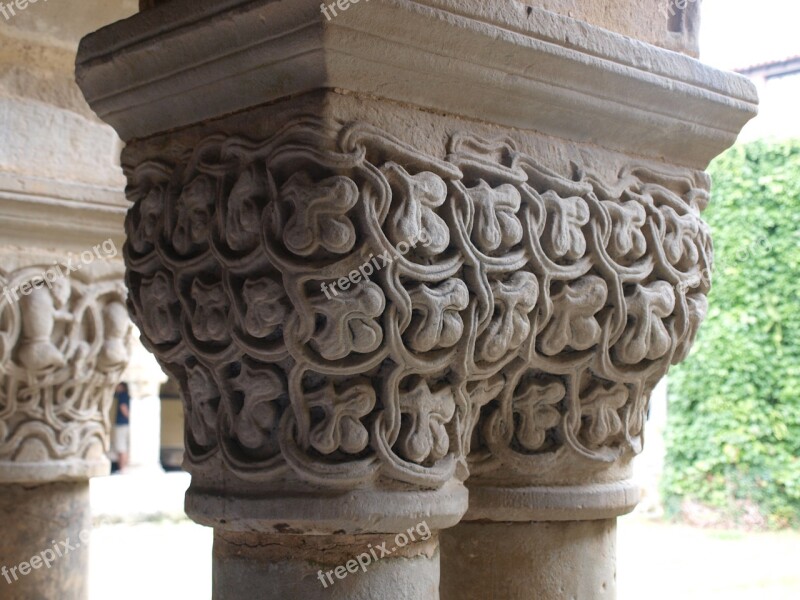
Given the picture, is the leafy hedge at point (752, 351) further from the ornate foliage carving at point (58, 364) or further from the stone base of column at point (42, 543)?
the stone base of column at point (42, 543)

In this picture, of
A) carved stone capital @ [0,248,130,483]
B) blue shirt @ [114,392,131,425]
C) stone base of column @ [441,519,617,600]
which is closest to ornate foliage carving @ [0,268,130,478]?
carved stone capital @ [0,248,130,483]

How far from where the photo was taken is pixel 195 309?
1.21 metres

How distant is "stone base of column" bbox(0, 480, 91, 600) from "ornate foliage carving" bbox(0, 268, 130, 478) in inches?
3.9

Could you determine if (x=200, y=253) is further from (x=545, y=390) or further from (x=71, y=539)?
(x=71, y=539)

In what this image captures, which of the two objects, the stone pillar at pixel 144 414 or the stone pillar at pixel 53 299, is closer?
the stone pillar at pixel 53 299

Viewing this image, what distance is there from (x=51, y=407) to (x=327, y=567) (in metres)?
1.68

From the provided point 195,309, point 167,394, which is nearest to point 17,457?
point 195,309

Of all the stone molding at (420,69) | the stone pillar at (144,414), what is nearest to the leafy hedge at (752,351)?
the stone pillar at (144,414)

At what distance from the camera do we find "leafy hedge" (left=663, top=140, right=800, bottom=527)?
6938 mm

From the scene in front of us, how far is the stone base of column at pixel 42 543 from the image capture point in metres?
2.54

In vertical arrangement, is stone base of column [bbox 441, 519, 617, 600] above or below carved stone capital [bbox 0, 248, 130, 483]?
below

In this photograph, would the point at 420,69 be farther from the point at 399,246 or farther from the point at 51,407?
the point at 51,407

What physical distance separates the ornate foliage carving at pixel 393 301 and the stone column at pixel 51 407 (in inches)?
52.2

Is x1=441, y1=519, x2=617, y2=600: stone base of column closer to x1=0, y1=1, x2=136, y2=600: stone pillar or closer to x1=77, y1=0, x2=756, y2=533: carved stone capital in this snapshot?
x1=77, y1=0, x2=756, y2=533: carved stone capital
